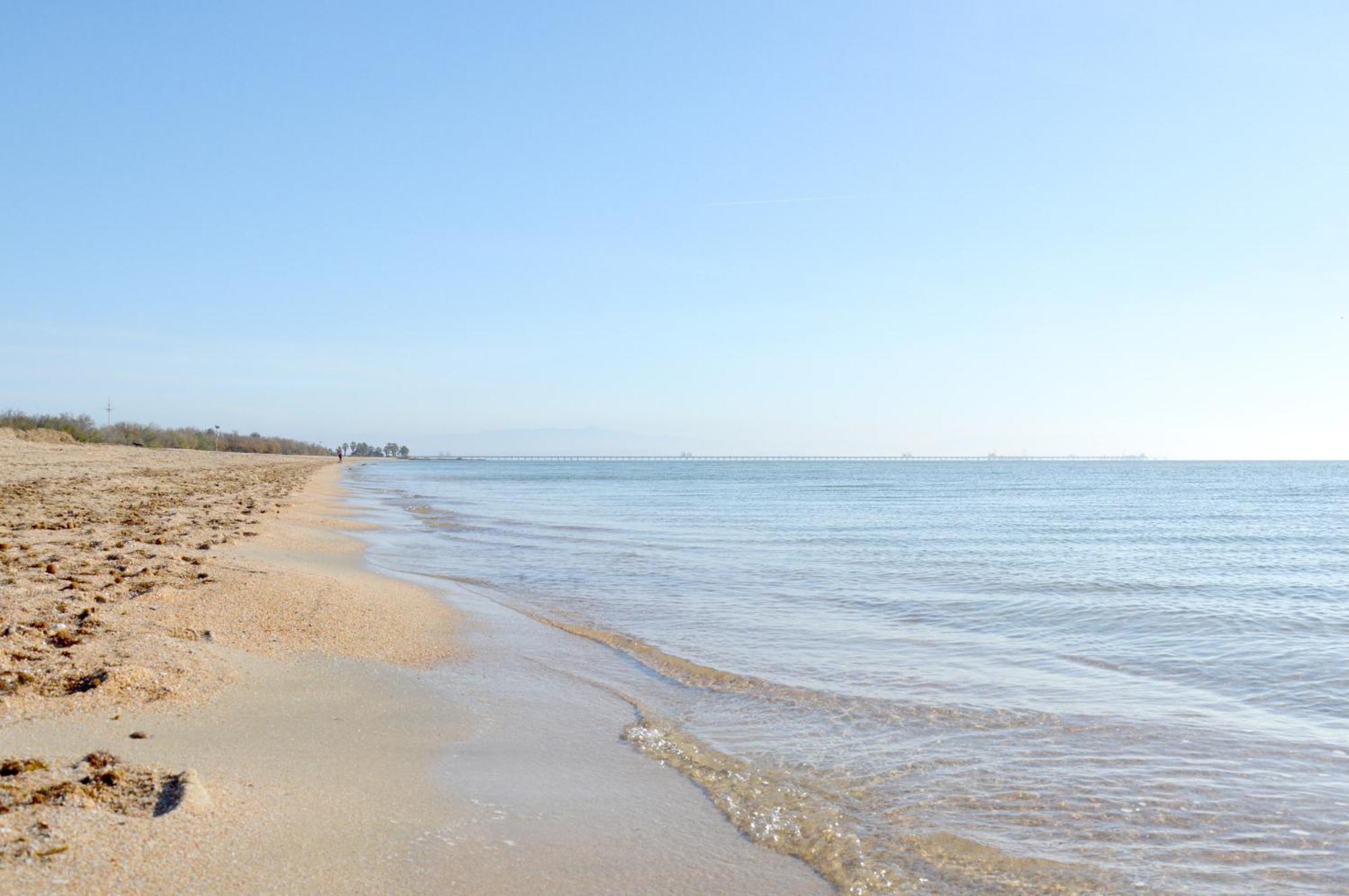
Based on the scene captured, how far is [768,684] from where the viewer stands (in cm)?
718

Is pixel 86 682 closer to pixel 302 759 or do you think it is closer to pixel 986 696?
pixel 302 759

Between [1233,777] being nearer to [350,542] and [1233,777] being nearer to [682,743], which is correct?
[682,743]

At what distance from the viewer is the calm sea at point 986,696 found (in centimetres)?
419

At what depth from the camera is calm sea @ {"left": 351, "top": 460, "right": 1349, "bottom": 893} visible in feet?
13.8

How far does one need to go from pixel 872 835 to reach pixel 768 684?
9.68ft

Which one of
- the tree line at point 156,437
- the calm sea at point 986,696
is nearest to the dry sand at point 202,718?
the calm sea at point 986,696

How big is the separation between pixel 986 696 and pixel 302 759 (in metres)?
4.86

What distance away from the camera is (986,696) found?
6.94 meters

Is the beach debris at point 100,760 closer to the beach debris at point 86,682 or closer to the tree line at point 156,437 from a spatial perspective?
the beach debris at point 86,682

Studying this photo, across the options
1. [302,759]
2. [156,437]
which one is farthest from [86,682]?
[156,437]

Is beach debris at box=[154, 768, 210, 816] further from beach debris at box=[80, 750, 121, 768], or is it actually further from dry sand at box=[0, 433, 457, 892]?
beach debris at box=[80, 750, 121, 768]

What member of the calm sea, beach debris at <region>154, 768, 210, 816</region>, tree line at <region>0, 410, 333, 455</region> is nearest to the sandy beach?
beach debris at <region>154, 768, 210, 816</region>

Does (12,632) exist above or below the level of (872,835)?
above

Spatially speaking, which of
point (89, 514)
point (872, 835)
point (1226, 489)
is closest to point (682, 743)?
point (872, 835)
